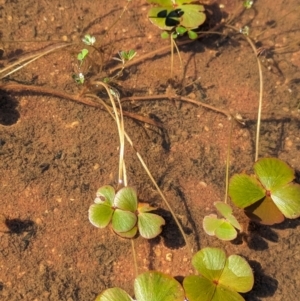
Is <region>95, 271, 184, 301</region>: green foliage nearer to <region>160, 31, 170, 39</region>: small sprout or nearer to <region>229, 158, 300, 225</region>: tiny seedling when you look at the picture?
<region>229, 158, 300, 225</region>: tiny seedling

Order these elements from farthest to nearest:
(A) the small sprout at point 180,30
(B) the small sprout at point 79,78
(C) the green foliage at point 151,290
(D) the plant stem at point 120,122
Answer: (A) the small sprout at point 180,30, (B) the small sprout at point 79,78, (D) the plant stem at point 120,122, (C) the green foliage at point 151,290

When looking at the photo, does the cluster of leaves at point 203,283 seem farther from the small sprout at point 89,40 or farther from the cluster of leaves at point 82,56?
the small sprout at point 89,40

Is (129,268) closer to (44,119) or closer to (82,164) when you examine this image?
(82,164)

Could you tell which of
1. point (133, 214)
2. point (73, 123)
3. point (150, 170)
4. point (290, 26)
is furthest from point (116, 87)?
point (290, 26)

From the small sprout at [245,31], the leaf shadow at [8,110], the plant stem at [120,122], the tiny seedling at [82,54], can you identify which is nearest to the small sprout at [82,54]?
the tiny seedling at [82,54]

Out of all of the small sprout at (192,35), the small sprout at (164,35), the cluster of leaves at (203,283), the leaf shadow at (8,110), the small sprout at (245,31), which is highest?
the small sprout at (245,31)

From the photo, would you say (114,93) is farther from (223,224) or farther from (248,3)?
(248,3)

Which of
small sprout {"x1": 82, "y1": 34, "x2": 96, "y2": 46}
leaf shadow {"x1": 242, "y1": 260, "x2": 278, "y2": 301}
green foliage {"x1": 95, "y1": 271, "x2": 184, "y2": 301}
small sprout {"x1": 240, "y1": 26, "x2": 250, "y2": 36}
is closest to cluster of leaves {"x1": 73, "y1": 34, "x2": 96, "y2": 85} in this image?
small sprout {"x1": 82, "y1": 34, "x2": 96, "y2": 46}
